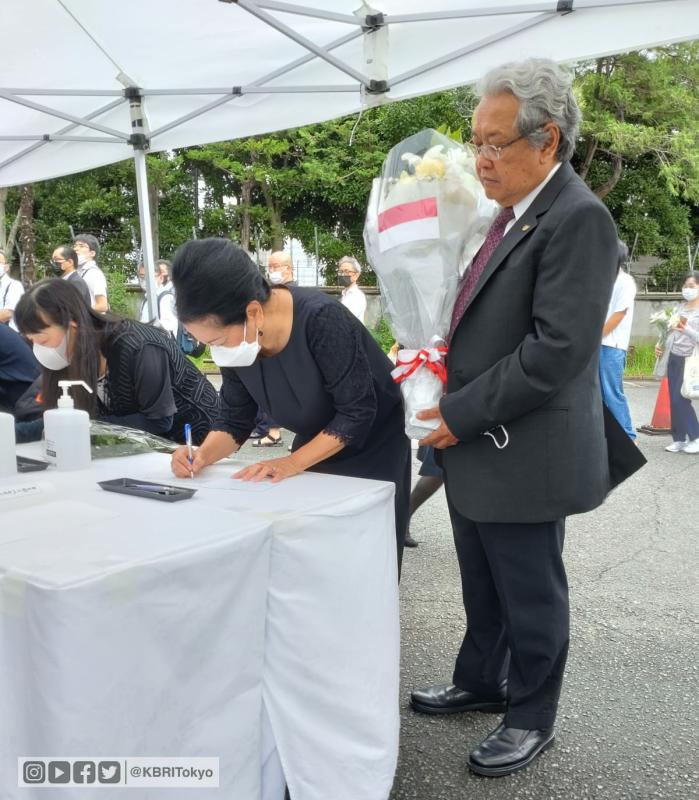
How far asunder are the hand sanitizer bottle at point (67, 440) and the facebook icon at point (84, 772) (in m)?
0.98

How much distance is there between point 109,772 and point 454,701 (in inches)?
49.4

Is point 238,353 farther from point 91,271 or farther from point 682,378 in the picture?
point 91,271

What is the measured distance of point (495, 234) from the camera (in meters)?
1.77

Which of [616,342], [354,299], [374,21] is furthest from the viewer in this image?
[354,299]

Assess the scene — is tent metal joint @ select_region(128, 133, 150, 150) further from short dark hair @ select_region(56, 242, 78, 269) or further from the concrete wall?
the concrete wall

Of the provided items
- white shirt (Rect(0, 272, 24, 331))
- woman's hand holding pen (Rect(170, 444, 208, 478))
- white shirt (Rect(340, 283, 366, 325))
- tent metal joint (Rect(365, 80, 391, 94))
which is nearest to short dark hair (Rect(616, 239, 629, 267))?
woman's hand holding pen (Rect(170, 444, 208, 478))

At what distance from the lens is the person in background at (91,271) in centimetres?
654

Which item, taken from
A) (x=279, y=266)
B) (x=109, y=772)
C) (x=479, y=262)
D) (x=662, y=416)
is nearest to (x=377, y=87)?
(x=279, y=266)

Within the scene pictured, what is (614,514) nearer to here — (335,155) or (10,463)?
(10,463)

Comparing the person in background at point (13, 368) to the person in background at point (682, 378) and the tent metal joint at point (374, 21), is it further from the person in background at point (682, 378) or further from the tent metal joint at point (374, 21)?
the person in background at point (682, 378)

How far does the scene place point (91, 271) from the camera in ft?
21.9

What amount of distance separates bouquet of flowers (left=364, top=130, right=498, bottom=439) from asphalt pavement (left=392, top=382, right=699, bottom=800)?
0.92 meters

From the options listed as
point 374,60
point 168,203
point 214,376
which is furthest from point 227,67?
point 168,203

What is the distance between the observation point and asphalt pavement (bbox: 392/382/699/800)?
6.09ft
